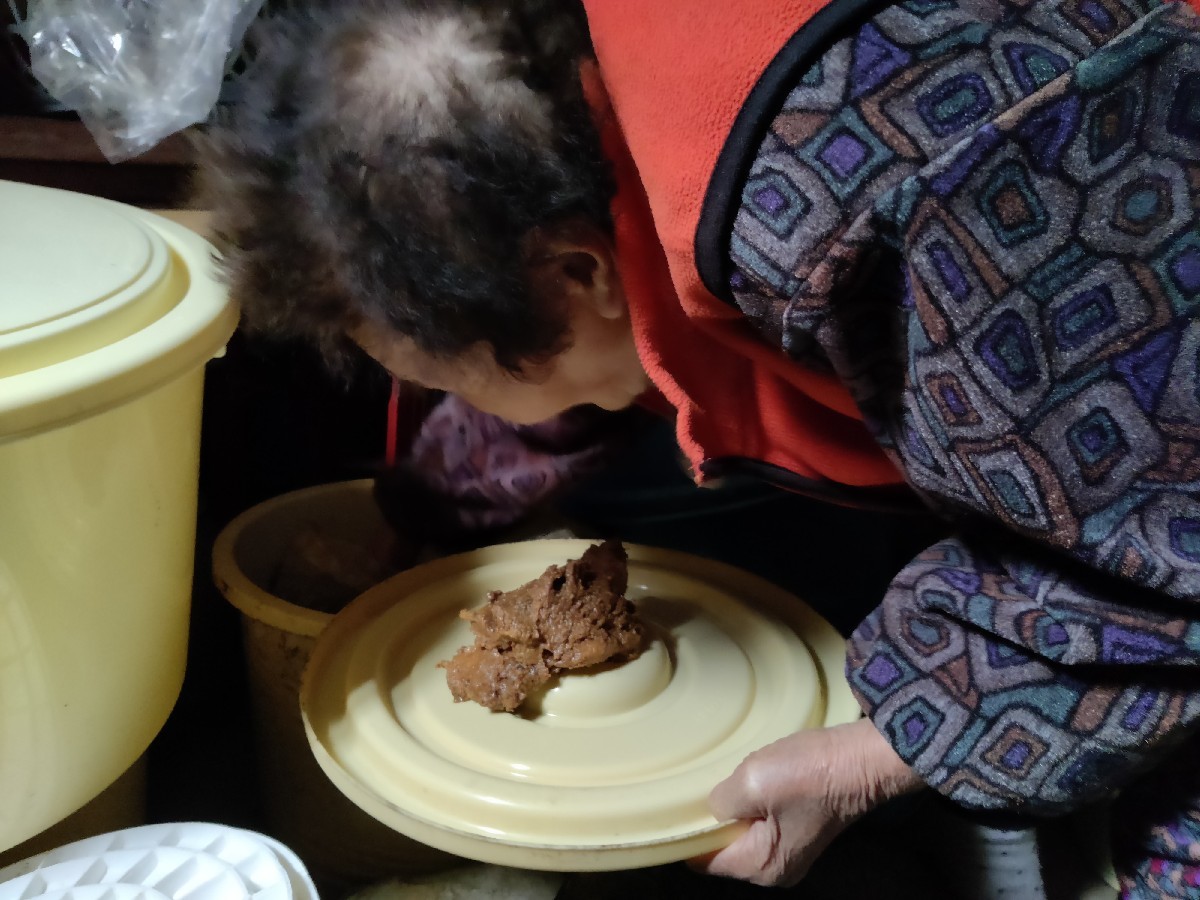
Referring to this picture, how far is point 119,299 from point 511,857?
13.7 inches

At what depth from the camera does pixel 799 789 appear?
0.54 m

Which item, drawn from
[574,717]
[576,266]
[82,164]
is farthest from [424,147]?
[82,164]

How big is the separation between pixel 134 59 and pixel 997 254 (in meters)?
0.58

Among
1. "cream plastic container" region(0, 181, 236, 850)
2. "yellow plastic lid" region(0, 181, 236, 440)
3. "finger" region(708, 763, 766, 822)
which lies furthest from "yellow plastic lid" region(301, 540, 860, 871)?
"yellow plastic lid" region(0, 181, 236, 440)

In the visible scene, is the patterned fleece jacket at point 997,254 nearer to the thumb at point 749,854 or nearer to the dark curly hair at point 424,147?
the dark curly hair at point 424,147

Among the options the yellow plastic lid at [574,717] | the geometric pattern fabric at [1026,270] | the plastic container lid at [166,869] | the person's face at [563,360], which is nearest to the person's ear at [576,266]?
the person's face at [563,360]

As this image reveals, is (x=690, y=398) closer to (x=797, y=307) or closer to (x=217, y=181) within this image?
(x=797, y=307)

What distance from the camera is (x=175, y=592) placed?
63 centimetres

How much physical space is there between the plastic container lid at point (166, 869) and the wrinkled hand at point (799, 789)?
0.23m

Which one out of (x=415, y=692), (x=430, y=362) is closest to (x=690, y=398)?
(x=430, y=362)

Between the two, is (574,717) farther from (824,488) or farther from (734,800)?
(824,488)

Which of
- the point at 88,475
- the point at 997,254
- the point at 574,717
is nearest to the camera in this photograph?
the point at 997,254

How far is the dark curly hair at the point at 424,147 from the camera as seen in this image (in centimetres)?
45

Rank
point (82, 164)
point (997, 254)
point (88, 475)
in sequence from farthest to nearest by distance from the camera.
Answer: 1. point (82, 164)
2. point (88, 475)
3. point (997, 254)
